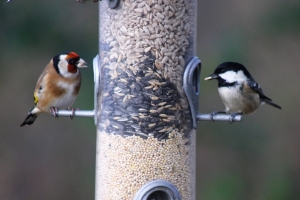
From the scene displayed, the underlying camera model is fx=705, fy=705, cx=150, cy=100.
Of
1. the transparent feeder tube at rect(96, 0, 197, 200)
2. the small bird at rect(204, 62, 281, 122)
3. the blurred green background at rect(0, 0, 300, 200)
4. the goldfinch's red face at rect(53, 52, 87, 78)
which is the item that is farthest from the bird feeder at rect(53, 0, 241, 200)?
the blurred green background at rect(0, 0, 300, 200)

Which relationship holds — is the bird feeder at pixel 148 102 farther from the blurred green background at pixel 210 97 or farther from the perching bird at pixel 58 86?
the blurred green background at pixel 210 97

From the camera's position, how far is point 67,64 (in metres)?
6.09

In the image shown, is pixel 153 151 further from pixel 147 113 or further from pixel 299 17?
pixel 299 17

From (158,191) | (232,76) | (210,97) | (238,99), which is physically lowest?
(158,191)

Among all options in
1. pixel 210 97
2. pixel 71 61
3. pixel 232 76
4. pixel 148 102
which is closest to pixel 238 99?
pixel 232 76

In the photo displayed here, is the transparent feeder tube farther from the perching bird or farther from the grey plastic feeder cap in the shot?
the perching bird

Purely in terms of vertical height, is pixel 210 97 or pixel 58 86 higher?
pixel 58 86

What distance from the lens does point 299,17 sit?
350 inches

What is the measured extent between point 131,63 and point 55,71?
1569 mm

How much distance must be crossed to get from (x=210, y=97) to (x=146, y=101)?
4119 mm

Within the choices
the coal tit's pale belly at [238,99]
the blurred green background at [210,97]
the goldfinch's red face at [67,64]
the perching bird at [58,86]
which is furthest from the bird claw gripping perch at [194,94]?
the blurred green background at [210,97]

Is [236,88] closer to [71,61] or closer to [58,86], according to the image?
[71,61]

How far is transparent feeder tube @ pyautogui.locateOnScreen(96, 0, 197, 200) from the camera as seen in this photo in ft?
15.8

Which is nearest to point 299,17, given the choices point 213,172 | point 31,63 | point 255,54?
point 255,54
